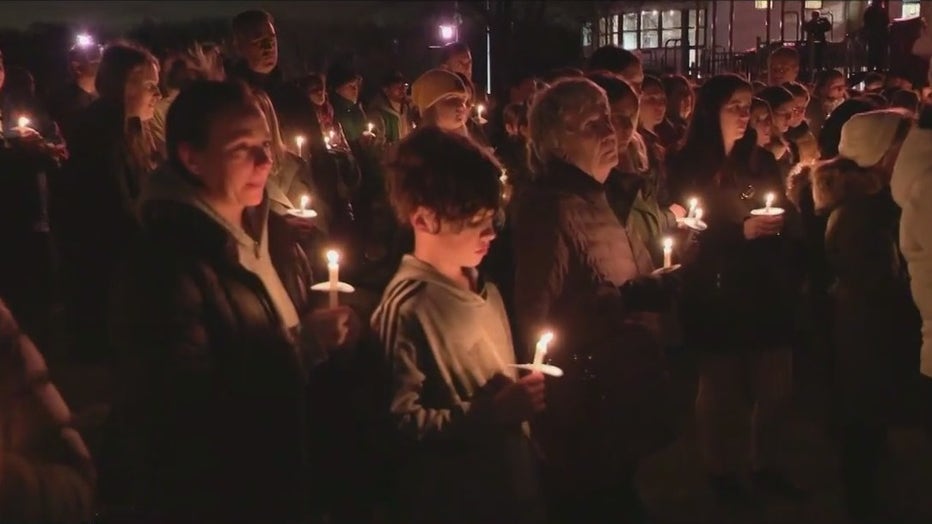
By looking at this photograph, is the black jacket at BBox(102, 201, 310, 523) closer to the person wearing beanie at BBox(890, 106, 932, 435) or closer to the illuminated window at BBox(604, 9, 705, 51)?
the person wearing beanie at BBox(890, 106, 932, 435)

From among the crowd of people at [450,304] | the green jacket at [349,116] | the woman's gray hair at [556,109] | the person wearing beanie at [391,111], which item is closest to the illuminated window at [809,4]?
the person wearing beanie at [391,111]

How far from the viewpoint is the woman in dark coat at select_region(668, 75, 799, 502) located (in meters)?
4.82

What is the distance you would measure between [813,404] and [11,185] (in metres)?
5.07

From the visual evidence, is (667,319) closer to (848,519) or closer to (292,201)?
(848,519)

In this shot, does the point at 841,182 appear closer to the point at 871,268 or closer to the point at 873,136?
the point at 873,136

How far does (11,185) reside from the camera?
682 cm

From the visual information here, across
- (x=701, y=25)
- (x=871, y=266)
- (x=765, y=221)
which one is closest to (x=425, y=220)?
(x=765, y=221)

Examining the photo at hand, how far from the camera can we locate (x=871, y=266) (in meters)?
4.61

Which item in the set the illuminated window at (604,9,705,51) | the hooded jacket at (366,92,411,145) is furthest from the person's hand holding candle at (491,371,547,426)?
the illuminated window at (604,9,705,51)

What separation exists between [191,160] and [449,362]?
2.68 feet

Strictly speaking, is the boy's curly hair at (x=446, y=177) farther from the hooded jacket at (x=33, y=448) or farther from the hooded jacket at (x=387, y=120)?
the hooded jacket at (x=387, y=120)

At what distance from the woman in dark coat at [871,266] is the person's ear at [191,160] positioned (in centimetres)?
300

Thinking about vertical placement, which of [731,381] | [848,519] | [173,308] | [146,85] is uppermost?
[146,85]

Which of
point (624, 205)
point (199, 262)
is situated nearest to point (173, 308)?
point (199, 262)
